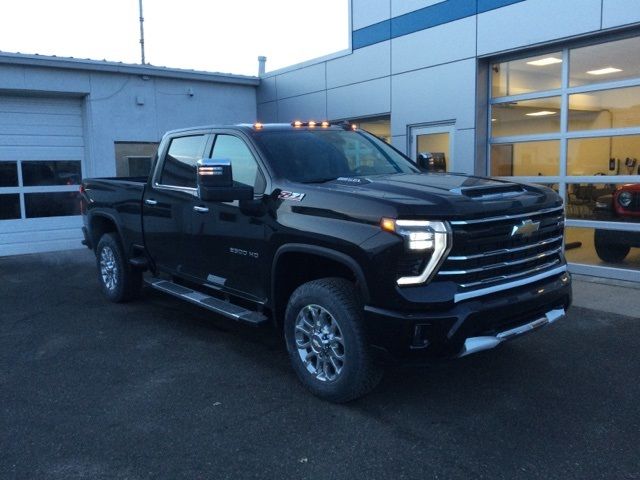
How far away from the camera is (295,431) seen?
12.3 ft

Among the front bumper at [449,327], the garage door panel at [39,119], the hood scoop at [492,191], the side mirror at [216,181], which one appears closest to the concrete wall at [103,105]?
the garage door panel at [39,119]

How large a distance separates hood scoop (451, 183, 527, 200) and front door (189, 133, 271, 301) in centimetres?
152

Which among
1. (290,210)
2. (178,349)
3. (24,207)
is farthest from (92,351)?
(24,207)

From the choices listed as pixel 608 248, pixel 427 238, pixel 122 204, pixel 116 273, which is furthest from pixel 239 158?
pixel 608 248

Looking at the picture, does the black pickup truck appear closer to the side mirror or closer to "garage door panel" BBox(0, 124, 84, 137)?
the side mirror

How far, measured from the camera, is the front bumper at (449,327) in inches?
141

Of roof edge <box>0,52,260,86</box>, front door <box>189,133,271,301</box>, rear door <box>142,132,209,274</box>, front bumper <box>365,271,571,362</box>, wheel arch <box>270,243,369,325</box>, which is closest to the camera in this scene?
front bumper <box>365,271,571,362</box>

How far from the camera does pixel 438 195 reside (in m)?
3.82

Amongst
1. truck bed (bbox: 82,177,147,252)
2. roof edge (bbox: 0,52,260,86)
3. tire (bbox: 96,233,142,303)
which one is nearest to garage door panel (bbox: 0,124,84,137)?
roof edge (bbox: 0,52,260,86)

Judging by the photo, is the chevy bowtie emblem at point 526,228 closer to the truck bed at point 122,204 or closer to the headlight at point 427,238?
the headlight at point 427,238

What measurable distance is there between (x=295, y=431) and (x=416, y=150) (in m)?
7.55

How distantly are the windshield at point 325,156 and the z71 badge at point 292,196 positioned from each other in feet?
0.75

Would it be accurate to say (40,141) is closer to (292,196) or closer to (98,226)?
(98,226)

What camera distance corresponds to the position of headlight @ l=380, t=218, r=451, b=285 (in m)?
3.61
